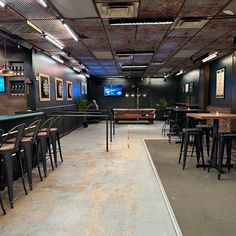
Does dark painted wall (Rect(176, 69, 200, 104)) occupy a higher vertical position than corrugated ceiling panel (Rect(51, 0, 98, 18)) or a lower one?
lower

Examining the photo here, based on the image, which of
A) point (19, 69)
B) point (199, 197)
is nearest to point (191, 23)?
point (199, 197)

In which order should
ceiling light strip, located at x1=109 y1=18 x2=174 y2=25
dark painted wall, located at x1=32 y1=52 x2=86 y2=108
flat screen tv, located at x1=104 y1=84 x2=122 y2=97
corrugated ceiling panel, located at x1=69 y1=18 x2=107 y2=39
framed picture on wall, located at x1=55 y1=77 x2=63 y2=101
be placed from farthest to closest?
flat screen tv, located at x1=104 y1=84 x2=122 y2=97, framed picture on wall, located at x1=55 y1=77 x2=63 y2=101, dark painted wall, located at x1=32 y1=52 x2=86 y2=108, corrugated ceiling panel, located at x1=69 y1=18 x2=107 y2=39, ceiling light strip, located at x1=109 y1=18 x2=174 y2=25

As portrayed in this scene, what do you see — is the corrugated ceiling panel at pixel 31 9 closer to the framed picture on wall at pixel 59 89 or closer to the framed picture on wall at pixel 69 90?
the framed picture on wall at pixel 59 89

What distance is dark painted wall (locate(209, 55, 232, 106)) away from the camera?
7105 mm

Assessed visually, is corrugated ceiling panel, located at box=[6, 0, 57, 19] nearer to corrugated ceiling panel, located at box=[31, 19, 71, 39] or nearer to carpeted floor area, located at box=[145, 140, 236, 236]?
corrugated ceiling panel, located at box=[31, 19, 71, 39]

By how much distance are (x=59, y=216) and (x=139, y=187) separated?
1.39 meters

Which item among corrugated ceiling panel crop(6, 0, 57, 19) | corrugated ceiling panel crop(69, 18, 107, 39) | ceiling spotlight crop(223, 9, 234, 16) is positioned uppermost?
corrugated ceiling panel crop(69, 18, 107, 39)

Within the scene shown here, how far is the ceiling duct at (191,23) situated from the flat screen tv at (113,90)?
35.7ft

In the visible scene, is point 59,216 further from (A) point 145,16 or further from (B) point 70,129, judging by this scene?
(B) point 70,129

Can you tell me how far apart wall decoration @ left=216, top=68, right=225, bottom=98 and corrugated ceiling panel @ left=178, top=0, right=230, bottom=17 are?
4.14 metres

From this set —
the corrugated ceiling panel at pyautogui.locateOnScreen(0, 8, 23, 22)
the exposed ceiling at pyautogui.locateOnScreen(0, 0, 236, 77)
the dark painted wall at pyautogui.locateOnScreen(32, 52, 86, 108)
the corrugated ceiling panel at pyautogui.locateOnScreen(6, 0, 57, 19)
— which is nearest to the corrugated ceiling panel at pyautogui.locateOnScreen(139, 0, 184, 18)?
the exposed ceiling at pyautogui.locateOnScreen(0, 0, 236, 77)

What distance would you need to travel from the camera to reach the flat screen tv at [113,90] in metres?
15.5

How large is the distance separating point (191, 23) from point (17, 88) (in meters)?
4.91

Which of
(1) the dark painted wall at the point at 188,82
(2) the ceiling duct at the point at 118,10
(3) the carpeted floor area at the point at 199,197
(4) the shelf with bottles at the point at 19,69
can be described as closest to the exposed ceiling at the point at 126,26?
(2) the ceiling duct at the point at 118,10
